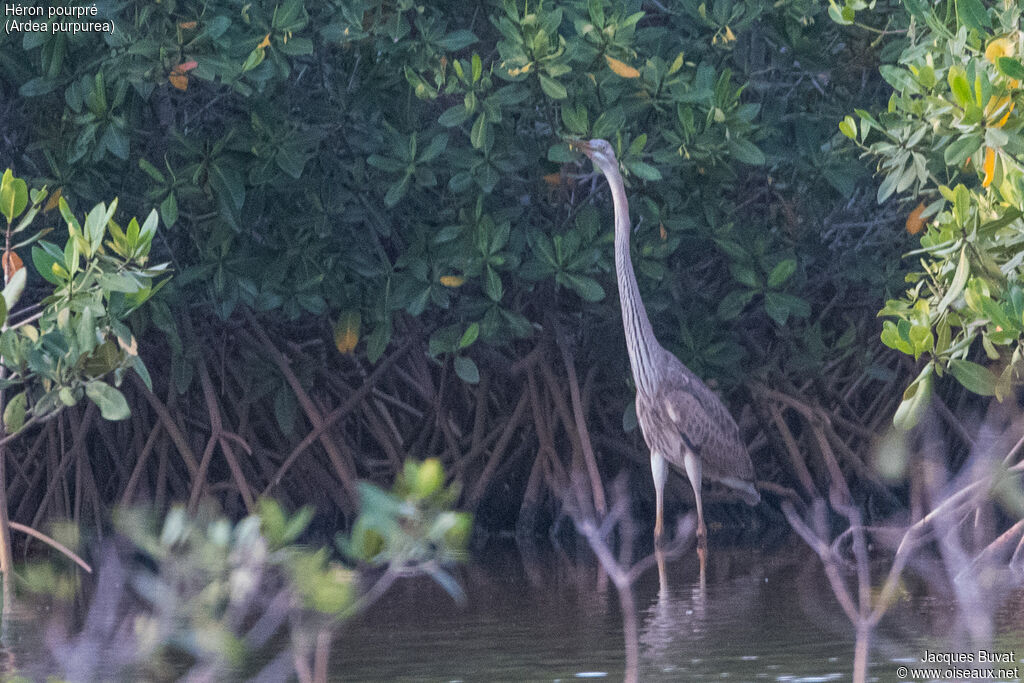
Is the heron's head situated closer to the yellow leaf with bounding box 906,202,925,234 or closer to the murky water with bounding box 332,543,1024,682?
the yellow leaf with bounding box 906,202,925,234

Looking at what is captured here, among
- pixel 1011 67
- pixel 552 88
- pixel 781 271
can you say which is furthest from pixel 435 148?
pixel 1011 67

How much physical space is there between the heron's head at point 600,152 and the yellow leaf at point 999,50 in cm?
261

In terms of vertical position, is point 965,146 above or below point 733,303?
above

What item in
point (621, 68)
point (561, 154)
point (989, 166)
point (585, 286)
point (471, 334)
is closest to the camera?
point (989, 166)

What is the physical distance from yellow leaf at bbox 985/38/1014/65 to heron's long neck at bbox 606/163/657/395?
2806mm

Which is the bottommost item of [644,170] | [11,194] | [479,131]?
[11,194]

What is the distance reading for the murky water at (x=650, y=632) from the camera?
491 centimetres

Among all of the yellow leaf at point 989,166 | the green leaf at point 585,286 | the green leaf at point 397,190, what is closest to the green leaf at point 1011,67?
the yellow leaf at point 989,166

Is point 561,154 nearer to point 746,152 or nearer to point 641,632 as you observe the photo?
point 746,152

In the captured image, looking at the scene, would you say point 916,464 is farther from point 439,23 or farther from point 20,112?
point 20,112

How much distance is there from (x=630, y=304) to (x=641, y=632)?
294cm

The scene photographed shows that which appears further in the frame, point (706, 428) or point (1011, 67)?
point (706, 428)

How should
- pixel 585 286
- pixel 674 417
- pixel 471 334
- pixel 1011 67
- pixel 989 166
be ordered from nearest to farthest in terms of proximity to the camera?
pixel 1011 67
pixel 989 166
pixel 585 286
pixel 471 334
pixel 674 417

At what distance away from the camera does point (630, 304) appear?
27.5 ft
